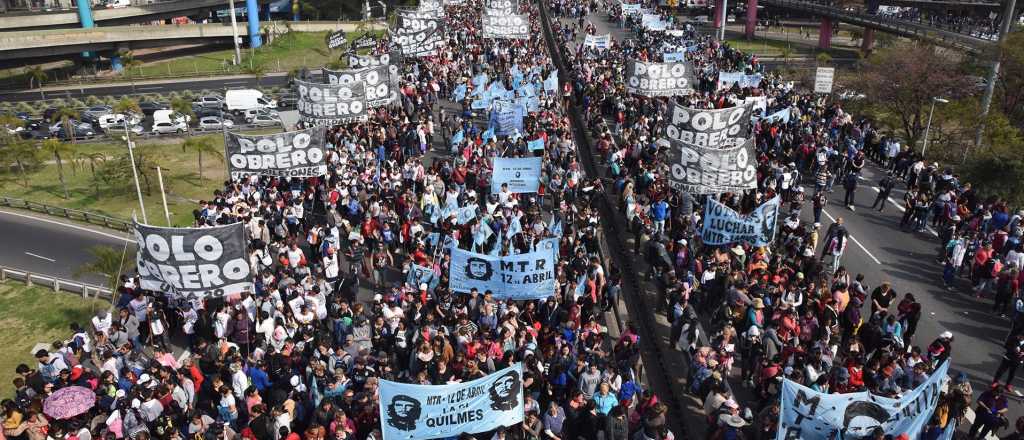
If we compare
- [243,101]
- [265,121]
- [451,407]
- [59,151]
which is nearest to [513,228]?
[451,407]

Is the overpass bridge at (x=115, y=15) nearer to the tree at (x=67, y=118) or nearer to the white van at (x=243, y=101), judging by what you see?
the tree at (x=67, y=118)

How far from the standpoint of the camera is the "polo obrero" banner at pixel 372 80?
27125 mm

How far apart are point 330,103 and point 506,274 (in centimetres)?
1356

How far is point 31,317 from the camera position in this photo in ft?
65.6

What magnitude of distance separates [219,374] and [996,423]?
12873mm

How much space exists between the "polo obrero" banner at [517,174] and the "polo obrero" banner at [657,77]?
992 cm

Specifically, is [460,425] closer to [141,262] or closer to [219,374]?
[219,374]

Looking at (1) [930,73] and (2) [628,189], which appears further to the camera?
(1) [930,73]

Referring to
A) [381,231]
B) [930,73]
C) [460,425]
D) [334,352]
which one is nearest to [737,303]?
[460,425]

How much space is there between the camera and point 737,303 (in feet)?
48.5

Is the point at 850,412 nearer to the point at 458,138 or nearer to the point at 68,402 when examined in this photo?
the point at 68,402

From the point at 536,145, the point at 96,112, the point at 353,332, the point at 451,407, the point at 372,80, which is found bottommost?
the point at 96,112

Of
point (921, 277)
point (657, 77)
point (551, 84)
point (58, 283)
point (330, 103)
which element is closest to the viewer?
point (921, 277)

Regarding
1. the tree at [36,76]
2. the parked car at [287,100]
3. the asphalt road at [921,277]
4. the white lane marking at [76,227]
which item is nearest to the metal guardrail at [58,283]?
the white lane marking at [76,227]
